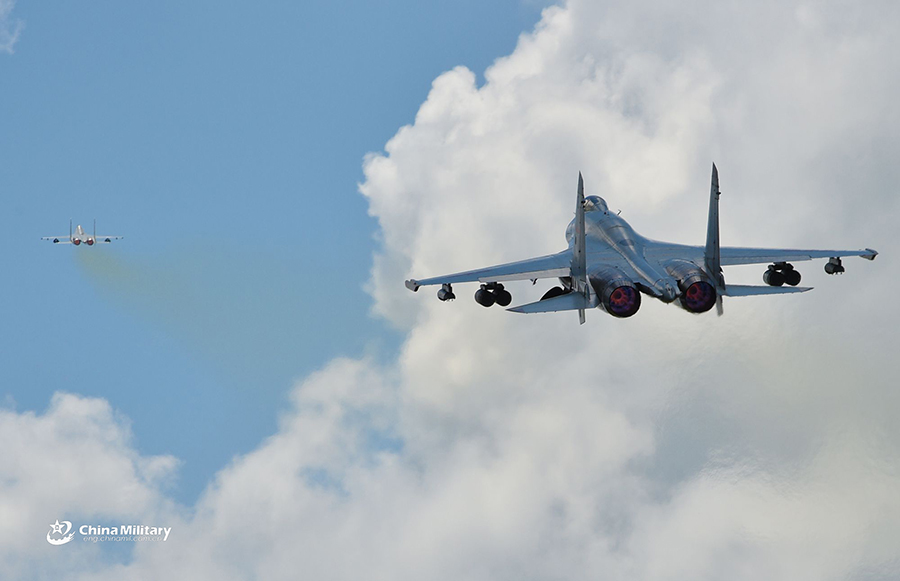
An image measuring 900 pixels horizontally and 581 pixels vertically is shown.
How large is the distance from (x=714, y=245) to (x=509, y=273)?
9.69 meters

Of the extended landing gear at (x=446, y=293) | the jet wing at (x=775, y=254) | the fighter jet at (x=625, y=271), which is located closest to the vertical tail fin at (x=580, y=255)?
the fighter jet at (x=625, y=271)

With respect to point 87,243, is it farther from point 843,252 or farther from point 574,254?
point 843,252

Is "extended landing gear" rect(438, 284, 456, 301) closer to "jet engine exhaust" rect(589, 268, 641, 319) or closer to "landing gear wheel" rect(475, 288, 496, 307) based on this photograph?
"landing gear wheel" rect(475, 288, 496, 307)

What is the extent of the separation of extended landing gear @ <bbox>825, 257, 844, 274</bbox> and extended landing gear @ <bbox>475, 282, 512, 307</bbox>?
571 inches

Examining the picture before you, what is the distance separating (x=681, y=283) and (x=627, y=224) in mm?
8570

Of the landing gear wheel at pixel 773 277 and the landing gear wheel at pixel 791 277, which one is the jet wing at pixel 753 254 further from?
the landing gear wheel at pixel 773 277

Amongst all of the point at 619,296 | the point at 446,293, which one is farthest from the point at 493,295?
the point at 619,296

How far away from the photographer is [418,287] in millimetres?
64688

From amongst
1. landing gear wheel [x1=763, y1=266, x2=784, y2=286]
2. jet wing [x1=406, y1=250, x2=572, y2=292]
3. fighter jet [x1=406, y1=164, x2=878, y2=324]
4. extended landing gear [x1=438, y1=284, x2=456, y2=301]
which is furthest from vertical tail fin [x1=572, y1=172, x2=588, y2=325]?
landing gear wheel [x1=763, y1=266, x2=784, y2=286]

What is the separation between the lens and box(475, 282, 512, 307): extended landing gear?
64438mm

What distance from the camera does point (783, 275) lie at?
65.9 m

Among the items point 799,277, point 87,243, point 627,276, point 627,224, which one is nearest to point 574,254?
point 627,276

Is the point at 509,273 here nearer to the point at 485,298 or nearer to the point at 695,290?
the point at 485,298

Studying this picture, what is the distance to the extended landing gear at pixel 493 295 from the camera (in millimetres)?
64438
